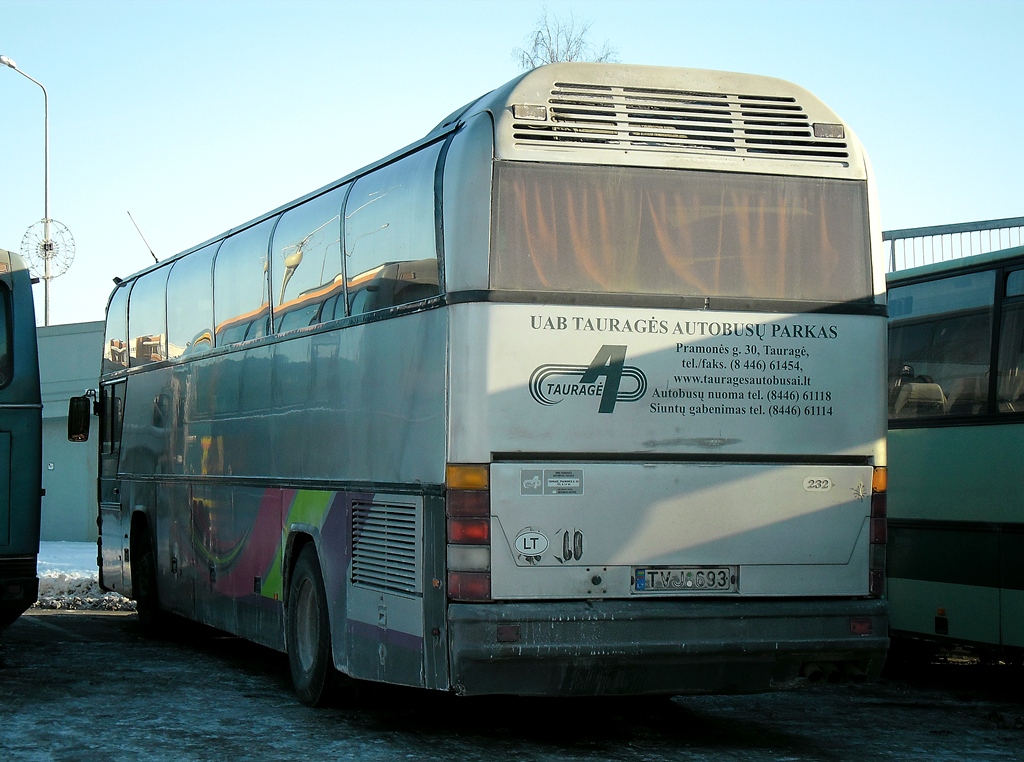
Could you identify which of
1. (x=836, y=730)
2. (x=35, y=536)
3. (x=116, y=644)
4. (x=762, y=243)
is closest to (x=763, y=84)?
(x=762, y=243)

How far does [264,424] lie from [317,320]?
1439 millimetres

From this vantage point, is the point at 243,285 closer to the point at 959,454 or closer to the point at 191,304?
the point at 191,304

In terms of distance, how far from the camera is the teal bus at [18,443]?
11.5 metres

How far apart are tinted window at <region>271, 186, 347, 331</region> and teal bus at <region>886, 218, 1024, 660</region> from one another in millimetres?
4785

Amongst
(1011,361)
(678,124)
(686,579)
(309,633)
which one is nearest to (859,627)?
(686,579)

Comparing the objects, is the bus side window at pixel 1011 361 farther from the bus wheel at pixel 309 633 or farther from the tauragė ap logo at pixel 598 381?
the bus wheel at pixel 309 633

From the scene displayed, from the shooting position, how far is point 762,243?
27.7ft

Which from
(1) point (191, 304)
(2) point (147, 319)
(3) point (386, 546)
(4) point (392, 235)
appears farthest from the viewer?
(2) point (147, 319)

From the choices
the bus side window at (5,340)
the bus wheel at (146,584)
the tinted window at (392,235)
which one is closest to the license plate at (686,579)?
the tinted window at (392,235)

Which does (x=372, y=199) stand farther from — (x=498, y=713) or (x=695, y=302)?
(x=498, y=713)

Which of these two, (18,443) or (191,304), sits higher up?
(191,304)

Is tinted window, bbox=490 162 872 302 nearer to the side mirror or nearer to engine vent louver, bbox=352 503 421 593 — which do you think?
engine vent louver, bbox=352 503 421 593

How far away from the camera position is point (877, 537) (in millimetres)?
8523

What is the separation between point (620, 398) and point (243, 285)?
4949 mm
